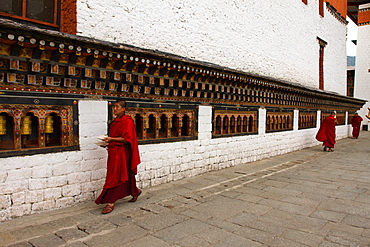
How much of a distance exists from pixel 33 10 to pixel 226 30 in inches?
196

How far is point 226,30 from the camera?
7.69 metres

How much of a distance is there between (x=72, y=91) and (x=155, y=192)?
7.36ft

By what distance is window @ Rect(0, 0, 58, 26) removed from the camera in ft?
13.3

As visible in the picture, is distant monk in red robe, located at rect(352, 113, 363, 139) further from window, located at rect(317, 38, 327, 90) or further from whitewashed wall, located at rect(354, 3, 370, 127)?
whitewashed wall, located at rect(354, 3, 370, 127)

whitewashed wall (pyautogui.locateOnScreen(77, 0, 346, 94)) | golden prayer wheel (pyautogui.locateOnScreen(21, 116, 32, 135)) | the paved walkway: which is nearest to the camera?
the paved walkway

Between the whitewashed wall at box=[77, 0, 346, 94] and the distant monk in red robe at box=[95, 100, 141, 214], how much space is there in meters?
1.87

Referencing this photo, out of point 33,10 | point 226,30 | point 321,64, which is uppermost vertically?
point 321,64

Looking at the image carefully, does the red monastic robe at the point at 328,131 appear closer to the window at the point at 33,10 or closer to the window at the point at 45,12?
the window at the point at 45,12

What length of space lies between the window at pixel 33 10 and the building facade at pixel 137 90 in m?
0.02

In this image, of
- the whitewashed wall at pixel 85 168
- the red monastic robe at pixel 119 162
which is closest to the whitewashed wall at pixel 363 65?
the whitewashed wall at pixel 85 168

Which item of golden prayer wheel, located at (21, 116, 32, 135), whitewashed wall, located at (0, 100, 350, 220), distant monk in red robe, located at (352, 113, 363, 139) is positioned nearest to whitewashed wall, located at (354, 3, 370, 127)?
distant monk in red robe, located at (352, 113, 363, 139)

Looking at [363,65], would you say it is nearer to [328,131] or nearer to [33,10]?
[328,131]

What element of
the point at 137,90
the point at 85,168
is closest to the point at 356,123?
the point at 137,90

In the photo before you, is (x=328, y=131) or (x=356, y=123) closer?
(x=328, y=131)
